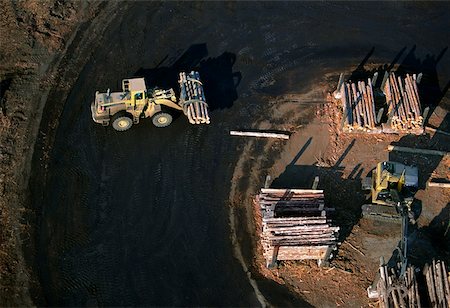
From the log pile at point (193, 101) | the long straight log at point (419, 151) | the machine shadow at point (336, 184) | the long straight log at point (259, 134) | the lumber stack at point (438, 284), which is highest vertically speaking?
the log pile at point (193, 101)

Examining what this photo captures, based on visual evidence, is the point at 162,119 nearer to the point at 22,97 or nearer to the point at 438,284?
the point at 22,97

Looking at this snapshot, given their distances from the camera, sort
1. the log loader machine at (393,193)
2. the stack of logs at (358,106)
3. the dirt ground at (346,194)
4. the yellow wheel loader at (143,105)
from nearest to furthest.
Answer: the dirt ground at (346,194) → the log loader machine at (393,193) → the yellow wheel loader at (143,105) → the stack of logs at (358,106)

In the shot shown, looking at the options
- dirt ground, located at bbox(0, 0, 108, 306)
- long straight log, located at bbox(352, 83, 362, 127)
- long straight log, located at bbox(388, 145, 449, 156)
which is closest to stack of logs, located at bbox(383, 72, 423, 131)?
long straight log, located at bbox(388, 145, 449, 156)

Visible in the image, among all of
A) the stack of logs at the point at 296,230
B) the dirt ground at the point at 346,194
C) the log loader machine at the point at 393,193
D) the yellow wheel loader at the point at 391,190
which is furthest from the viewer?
the yellow wheel loader at the point at 391,190

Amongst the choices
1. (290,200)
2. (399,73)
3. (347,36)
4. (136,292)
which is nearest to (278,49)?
(347,36)

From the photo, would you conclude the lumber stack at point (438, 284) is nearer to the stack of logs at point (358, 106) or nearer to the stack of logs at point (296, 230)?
the stack of logs at point (296, 230)

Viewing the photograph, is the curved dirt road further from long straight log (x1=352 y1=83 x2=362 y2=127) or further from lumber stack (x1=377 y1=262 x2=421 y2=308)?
lumber stack (x1=377 y1=262 x2=421 y2=308)

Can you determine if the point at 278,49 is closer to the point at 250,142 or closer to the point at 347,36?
the point at 347,36

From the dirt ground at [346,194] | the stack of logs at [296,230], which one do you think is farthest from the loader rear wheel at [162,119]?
the stack of logs at [296,230]
